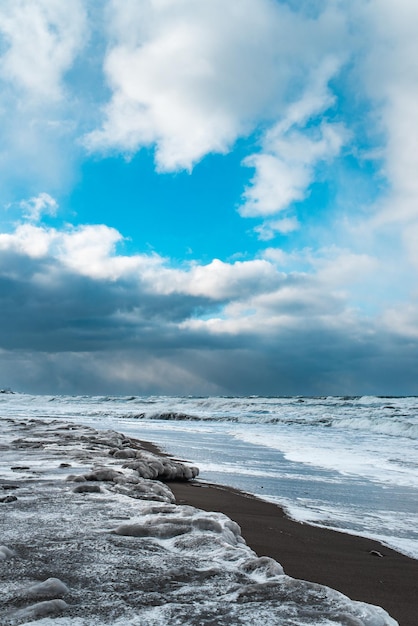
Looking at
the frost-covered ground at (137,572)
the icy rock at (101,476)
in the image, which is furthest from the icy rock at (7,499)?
the icy rock at (101,476)

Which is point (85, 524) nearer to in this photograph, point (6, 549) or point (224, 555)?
point (6, 549)

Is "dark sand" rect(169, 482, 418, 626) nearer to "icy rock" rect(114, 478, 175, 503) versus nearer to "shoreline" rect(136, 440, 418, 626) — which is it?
"shoreline" rect(136, 440, 418, 626)

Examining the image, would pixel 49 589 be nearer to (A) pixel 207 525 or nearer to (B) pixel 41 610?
(B) pixel 41 610

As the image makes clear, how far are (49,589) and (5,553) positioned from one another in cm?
64

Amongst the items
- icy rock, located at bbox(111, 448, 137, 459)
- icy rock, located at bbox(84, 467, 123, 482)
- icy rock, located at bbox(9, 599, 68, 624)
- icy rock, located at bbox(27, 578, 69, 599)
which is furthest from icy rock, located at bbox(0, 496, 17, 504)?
icy rock, located at bbox(111, 448, 137, 459)

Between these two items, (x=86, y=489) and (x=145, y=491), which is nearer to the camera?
(x=86, y=489)

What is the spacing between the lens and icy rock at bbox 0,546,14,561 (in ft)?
8.59

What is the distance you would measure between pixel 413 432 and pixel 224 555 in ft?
75.7

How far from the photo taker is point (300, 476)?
27.7 feet

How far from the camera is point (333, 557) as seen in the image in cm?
359

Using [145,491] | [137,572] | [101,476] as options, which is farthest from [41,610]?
[101,476]

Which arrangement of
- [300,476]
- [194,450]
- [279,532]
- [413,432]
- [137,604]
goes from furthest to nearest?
[413,432], [194,450], [300,476], [279,532], [137,604]

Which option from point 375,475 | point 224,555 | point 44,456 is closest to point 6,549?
point 224,555

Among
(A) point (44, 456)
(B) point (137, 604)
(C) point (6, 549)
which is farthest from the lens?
(A) point (44, 456)
